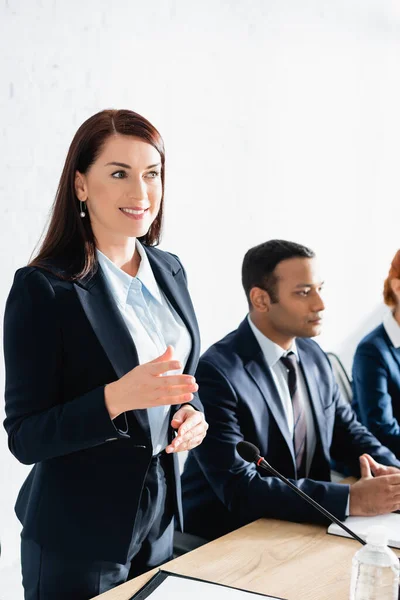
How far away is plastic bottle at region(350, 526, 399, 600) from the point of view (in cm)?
122

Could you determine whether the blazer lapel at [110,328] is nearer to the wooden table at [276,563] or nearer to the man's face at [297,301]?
the wooden table at [276,563]

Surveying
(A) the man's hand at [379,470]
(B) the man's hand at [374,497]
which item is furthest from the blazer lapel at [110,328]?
(A) the man's hand at [379,470]

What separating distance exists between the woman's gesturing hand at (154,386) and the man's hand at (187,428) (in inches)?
6.0

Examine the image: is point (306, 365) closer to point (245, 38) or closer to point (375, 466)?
point (375, 466)

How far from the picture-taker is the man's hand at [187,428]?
1347mm

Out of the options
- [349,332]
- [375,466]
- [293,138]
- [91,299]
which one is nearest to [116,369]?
[91,299]

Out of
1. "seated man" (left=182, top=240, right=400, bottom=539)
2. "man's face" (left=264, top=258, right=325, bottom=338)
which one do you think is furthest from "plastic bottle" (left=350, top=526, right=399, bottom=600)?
"man's face" (left=264, top=258, right=325, bottom=338)

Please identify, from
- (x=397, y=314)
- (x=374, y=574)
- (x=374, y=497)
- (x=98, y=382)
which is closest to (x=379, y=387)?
(x=397, y=314)

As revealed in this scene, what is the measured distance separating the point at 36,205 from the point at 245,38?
1324mm

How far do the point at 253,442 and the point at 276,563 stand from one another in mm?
507

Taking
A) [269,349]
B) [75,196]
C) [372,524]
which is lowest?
[372,524]

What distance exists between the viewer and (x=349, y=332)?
412 cm

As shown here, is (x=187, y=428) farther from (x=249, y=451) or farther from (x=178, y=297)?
(x=178, y=297)

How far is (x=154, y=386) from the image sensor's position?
1.19 meters
